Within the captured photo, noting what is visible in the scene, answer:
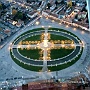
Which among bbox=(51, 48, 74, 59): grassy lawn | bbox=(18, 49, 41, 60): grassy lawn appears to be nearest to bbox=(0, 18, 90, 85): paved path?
bbox=(18, 49, 41, 60): grassy lawn

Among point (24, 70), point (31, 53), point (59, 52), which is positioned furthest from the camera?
point (31, 53)

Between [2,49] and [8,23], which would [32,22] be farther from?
[2,49]

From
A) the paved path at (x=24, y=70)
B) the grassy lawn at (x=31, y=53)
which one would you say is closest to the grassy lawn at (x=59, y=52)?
the grassy lawn at (x=31, y=53)

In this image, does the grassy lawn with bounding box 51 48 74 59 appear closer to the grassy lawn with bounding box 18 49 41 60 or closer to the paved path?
the grassy lawn with bounding box 18 49 41 60

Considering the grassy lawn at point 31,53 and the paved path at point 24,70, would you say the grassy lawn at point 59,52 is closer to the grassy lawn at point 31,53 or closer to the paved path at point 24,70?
the grassy lawn at point 31,53

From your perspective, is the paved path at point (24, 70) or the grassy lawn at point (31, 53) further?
the grassy lawn at point (31, 53)

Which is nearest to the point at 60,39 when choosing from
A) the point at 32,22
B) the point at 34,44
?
the point at 34,44

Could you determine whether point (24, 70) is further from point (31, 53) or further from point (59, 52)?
point (59, 52)

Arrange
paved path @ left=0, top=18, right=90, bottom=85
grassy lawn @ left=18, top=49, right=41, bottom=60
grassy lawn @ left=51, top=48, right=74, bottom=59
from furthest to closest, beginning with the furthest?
grassy lawn @ left=18, top=49, right=41, bottom=60
grassy lawn @ left=51, top=48, right=74, bottom=59
paved path @ left=0, top=18, right=90, bottom=85

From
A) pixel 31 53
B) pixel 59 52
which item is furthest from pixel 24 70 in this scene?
pixel 59 52

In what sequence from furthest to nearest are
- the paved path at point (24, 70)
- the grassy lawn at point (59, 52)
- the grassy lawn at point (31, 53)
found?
the grassy lawn at point (31, 53)
the grassy lawn at point (59, 52)
the paved path at point (24, 70)

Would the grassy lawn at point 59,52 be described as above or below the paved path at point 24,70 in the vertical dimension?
above
